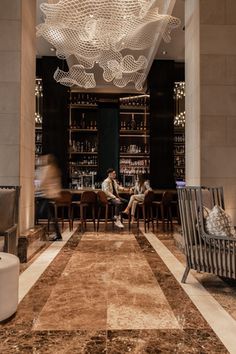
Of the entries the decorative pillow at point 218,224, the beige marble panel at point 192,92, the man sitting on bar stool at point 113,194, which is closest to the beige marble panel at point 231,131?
the beige marble panel at point 192,92

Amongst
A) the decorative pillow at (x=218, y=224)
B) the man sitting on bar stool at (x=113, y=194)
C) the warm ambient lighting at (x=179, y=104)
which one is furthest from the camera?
the warm ambient lighting at (x=179, y=104)

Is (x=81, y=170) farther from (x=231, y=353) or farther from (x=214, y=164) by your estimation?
(x=231, y=353)

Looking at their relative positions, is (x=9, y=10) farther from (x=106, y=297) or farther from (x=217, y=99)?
(x=106, y=297)

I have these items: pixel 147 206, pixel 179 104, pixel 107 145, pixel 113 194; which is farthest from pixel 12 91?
pixel 179 104

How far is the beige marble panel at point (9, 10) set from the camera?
502 cm

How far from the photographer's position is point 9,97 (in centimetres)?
500

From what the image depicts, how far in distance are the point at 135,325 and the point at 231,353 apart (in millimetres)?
732

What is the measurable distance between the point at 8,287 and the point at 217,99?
4434 mm

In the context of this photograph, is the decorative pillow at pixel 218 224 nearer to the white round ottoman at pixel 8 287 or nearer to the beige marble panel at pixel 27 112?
the white round ottoman at pixel 8 287

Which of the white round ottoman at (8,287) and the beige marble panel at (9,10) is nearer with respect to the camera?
the white round ottoman at (8,287)

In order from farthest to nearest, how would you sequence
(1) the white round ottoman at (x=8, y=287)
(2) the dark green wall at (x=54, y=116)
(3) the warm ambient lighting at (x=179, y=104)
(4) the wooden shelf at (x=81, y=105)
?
(4) the wooden shelf at (x=81, y=105), (3) the warm ambient lighting at (x=179, y=104), (2) the dark green wall at (x=54, y=116), (1) the white round ottoman at (x=8, y=287)

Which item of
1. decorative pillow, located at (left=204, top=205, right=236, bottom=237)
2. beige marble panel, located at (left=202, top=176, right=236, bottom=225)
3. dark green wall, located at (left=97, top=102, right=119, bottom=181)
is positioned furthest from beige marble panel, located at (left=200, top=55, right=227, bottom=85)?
dark green wall, located at (left=97, top=102, right=119, bottom=181)

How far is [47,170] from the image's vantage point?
6809 millimetres

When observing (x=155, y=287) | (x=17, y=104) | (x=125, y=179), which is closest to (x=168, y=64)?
(x=125, y=179)
